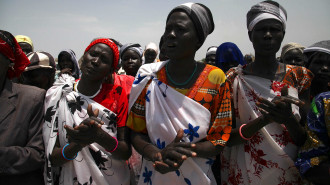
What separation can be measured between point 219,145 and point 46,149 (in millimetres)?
1543

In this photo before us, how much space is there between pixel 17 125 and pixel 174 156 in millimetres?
1385

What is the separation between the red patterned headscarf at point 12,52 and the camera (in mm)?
1923

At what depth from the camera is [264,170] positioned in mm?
2068

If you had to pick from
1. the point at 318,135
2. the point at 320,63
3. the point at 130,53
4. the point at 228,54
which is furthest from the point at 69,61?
the point at 318,135

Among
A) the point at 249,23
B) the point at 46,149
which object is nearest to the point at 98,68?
the point at 46,149

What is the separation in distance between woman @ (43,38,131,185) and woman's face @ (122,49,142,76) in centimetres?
253

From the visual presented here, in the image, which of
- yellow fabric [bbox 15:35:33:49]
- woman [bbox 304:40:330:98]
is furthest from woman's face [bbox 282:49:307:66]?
yellow fabric [bbox 15:35:33:49]

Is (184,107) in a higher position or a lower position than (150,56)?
higher

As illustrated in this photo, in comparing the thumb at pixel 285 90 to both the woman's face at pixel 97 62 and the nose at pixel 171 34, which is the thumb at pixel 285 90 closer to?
the nose at pixel 171 34

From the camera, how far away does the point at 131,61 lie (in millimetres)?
4879

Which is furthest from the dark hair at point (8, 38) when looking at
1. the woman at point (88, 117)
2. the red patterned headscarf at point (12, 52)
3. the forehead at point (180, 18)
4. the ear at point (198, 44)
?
the ear at point (198, 44)

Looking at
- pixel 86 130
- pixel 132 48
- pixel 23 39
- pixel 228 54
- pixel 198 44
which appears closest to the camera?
pixel 86 130

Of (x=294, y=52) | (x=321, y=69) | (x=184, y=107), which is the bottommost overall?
(x=184, y=107)

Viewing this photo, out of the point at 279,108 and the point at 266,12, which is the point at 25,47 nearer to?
the point at 266,12
